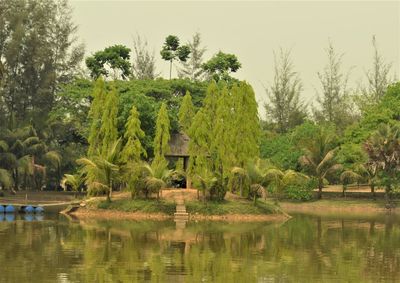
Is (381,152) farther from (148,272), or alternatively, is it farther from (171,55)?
(148,272)

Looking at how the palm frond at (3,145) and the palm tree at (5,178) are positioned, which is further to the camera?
the palm frond at (3,145)


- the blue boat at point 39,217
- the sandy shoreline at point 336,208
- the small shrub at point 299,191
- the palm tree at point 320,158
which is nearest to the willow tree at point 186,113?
the blue boat at point 39,217

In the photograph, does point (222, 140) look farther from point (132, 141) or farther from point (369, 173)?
point (369, 173)

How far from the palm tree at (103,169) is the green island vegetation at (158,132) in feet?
0.26

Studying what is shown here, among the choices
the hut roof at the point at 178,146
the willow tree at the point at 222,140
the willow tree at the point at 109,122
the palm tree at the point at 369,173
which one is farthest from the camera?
the palm tree at the point at 369,173

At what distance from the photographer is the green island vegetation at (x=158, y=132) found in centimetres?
3769

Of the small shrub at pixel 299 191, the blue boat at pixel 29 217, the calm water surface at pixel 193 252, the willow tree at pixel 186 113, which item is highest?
the willow tree at pixel 186 113

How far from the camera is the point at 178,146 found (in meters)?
43.8

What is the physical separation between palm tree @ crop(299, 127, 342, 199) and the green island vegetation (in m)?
0.09

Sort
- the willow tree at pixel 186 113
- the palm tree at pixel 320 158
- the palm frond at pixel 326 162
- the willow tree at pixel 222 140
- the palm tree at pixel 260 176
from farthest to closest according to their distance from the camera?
the palm tree at pixel 320 158
the palm frond at pixel 326 162
the willow tree at pixel 186 113
the willow tree at pixel 222 140
the palm tree at pixel 260 176

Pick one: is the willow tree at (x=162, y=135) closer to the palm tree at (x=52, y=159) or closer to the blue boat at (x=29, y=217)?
the blue boat at (x=29, y=217)

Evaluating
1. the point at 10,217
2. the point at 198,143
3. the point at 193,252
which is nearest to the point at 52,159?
the point at 10,217

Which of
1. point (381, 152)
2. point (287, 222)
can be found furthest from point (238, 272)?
point (381, 152)

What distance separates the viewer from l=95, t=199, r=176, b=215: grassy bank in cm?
3619
